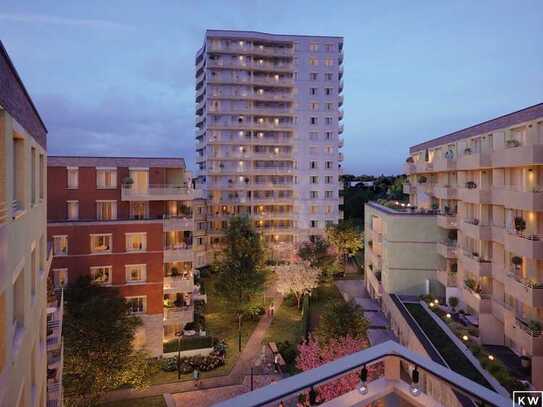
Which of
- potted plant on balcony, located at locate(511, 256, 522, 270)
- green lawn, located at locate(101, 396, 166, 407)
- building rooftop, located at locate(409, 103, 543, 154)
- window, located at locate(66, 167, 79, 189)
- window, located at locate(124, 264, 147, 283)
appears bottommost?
green lawn, located at locate(101, 396, 166, 407)

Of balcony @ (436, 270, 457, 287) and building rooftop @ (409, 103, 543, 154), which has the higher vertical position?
building rooftop @ (409, 103, 543, 154)

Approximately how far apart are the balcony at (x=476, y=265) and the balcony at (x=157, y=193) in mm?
18303

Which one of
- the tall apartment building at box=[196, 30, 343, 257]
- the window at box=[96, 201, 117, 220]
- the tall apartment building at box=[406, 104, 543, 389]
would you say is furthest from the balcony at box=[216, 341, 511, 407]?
the tall apartment building at box=[196, 30, 343, 257]

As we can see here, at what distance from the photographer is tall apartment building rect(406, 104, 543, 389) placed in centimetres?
1723

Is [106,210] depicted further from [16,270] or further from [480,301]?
[480,301]

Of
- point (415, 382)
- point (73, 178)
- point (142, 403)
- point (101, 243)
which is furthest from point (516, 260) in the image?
point (73, 178)

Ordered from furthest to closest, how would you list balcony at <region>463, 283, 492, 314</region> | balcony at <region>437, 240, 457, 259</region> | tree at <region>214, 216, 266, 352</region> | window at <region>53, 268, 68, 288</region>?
tree at <region>214, 216, 266, 352</region> → balcony at <region>437, 240, 457, 259</region> → window at <region>53, 268, 68, 288</region> → balcony at <region>463, 283, 492, 314</region>

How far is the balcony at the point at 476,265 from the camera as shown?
21.9 meters

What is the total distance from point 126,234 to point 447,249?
21.5m

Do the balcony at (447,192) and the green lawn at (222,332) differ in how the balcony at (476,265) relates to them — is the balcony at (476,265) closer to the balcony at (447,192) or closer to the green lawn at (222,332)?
the balcony at (447,192)

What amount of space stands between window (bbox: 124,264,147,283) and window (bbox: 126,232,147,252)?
1.04 metres

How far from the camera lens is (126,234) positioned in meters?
24.3

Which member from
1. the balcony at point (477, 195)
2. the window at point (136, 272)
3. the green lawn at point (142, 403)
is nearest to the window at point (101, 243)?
the window at point (136, 272)
